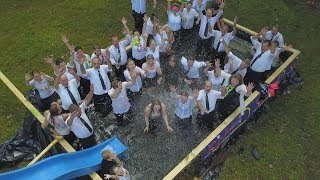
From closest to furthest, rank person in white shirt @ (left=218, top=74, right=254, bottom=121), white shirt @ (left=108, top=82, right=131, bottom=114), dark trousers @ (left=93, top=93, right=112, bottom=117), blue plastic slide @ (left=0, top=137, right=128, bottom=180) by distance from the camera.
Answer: blue plastic slide @ (left=0, top=137, right=128, bottom=180) < white shirt @ (left=108, top=82, right=131, bottom=114) < person in white shirt @ (left=218, top=74, right=254, bottom=121) < dark trousers @ (left=93, top=93, right=112, bottom=117)

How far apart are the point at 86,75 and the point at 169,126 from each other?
89.4 inches

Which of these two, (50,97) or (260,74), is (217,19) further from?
(50,97)

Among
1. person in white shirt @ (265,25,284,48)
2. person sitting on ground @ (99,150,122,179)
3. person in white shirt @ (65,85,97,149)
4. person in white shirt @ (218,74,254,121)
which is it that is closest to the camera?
person sitting on ground @ (99,150,122,179)

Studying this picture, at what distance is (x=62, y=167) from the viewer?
7.80 m

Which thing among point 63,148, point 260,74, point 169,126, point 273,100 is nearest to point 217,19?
point 260,74

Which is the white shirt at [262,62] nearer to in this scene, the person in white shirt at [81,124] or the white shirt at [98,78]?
the white shirt at [98,78]

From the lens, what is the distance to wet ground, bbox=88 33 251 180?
8.30 m

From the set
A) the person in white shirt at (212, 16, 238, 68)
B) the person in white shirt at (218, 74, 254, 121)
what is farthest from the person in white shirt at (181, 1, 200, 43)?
the person in white shirt at (218, 74, 254, 121)

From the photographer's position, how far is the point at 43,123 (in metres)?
7.79

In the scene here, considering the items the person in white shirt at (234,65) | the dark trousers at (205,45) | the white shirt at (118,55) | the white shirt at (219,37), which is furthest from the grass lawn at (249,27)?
the white shirt at (118,55)

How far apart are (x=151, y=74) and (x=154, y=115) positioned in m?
1.32

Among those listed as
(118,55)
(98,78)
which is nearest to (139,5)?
(118,55)

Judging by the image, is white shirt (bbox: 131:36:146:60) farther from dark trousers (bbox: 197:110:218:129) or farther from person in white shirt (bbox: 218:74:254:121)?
person in white shirt (bbox: 218:74:254:121)

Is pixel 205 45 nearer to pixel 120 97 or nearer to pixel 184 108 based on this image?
pixel 184 108
